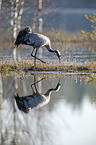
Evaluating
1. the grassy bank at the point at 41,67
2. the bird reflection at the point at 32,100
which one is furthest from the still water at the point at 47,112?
the grassy bank at the point at 41,67

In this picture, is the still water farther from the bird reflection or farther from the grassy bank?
the grassy bank

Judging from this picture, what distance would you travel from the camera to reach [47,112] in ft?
24.2

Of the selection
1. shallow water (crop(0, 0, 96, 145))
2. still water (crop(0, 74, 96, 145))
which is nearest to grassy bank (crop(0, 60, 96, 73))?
shallow water (crop(0, 0, 96, 145))

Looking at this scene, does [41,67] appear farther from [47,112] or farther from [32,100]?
[47,112]

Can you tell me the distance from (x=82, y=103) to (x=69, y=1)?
4687cm

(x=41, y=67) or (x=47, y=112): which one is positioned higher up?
(x=41, y=67)

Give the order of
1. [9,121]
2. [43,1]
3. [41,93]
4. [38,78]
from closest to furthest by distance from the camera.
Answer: [9,121]
[41,93]
[38,78]
[43,1]

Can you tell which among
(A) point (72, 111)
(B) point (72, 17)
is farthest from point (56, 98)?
(B) point (72, 17)

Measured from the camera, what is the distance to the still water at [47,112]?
5863 millimetres

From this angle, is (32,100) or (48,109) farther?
(32,100)

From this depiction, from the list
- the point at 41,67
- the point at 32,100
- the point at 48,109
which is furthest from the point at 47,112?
the point at 41,67

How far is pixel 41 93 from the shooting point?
938 cm

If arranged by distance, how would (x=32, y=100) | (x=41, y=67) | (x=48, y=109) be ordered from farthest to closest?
(x=41, y=67)
(x=32, y=100)
(x=48, y=109)

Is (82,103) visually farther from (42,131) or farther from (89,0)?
(89,0)
